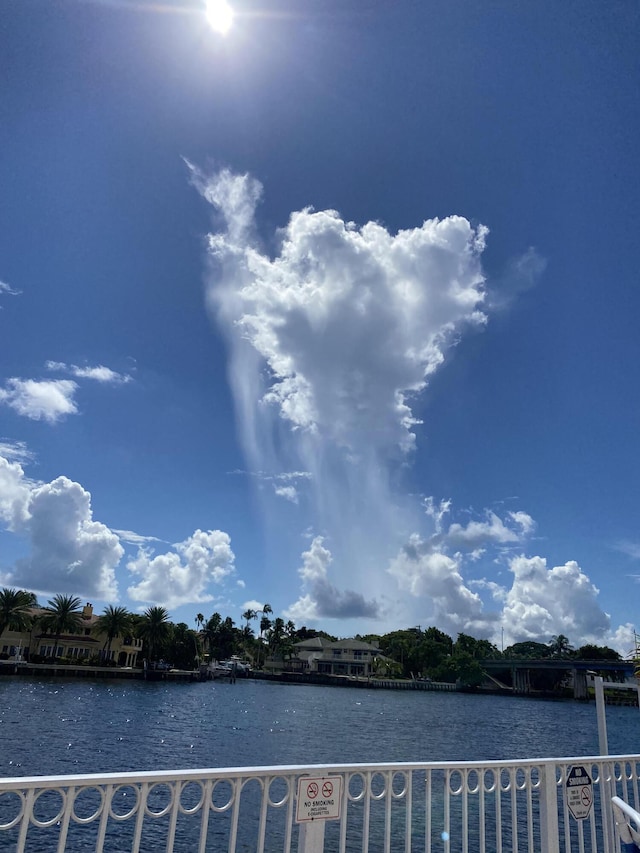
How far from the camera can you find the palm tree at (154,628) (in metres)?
100

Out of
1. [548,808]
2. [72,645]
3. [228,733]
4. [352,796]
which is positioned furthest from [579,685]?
[352,796]

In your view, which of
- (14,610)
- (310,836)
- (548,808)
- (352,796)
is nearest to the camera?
(310,836)

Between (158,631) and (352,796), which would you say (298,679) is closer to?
(158,631)

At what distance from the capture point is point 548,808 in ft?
17.3

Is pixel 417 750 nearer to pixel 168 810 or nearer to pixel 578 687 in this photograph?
pixel 168 810

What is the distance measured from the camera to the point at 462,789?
461 centimetres

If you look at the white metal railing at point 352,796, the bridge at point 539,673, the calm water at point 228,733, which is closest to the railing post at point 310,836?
the white metal railing at point 352,796

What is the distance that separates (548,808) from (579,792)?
0.45 m

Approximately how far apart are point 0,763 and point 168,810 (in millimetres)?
28775

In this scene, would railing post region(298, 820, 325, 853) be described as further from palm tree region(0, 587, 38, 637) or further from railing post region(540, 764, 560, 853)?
palm tree region(0, 587, 38, 637)

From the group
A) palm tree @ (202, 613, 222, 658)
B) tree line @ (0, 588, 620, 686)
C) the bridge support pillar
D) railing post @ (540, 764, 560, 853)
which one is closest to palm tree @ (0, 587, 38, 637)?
tree line @ (0, 588, 620, 686)

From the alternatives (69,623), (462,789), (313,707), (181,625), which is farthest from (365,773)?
(181,625)

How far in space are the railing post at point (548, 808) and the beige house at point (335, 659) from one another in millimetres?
131778

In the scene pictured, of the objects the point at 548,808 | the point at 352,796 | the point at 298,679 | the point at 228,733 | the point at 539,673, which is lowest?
the point at 298,679
